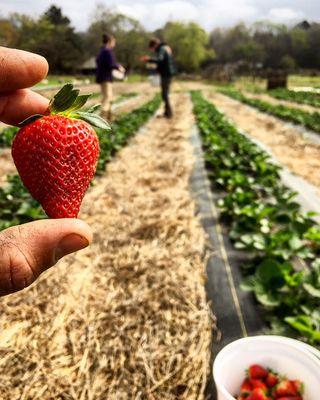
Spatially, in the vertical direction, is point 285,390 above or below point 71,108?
below

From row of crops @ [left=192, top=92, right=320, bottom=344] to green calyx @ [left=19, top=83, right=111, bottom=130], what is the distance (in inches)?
67.9

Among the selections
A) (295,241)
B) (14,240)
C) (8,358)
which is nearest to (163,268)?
(295,241)

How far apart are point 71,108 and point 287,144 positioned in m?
7.82

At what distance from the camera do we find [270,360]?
206cm

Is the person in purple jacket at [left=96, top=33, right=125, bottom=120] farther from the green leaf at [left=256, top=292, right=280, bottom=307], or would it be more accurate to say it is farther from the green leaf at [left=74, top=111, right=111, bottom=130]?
the green leaf at [left=74, top=111, right=111, bottom=130]

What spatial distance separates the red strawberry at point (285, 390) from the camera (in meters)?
1.92

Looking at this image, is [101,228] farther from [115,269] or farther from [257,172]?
[257,172]

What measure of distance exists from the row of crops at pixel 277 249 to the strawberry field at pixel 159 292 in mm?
12

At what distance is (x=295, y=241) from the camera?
3.26 m

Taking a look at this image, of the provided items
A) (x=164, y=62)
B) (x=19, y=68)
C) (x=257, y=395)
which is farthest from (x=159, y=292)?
(x=164, y=62)

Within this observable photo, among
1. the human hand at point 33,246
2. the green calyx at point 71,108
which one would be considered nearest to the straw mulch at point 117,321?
the human hand at point 33,246

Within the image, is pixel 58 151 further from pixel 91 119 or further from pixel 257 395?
pixel 257 395

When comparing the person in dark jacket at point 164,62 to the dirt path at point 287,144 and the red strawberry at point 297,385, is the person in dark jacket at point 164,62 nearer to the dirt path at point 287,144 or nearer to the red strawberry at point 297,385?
the dirt path at point 287,144

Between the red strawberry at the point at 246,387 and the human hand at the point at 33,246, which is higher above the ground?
the human hand at the point at 33,246
